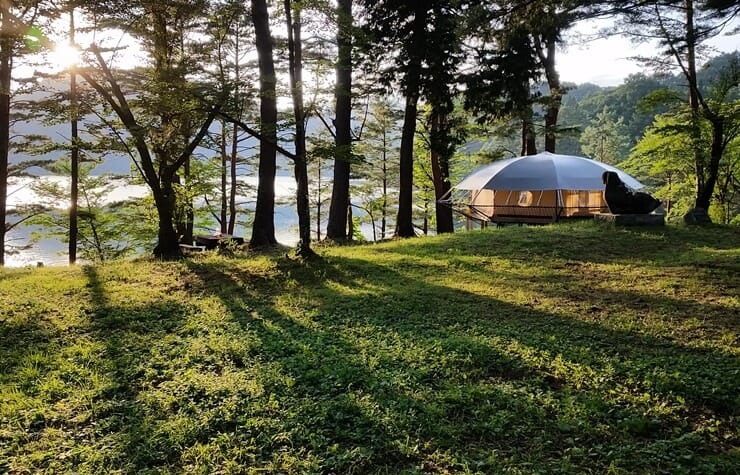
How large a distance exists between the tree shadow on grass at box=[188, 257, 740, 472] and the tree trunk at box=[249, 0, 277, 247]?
13.1 ft

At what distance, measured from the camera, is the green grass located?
2248mm

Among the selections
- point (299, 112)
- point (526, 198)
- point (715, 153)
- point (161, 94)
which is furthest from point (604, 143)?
point (161, 94)

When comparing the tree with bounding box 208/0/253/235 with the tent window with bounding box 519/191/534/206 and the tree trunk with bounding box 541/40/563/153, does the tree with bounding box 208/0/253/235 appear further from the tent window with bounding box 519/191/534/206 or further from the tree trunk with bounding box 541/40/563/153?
the tent window with bounding box 519/191/534/206

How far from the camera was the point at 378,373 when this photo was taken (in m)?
3.12

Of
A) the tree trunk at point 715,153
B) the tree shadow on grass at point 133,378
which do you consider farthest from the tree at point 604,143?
the tree shadow on grass at point 133,378

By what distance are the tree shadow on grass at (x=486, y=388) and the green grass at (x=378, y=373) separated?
0.01 metres

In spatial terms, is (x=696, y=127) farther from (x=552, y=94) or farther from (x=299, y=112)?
(x=299, y=112)

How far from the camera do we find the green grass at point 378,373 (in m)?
2.25

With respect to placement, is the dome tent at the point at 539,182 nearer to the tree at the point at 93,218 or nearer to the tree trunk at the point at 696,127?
the tree trunk at the point at 696,127

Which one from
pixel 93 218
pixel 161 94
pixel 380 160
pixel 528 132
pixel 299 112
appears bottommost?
pixel 93 218

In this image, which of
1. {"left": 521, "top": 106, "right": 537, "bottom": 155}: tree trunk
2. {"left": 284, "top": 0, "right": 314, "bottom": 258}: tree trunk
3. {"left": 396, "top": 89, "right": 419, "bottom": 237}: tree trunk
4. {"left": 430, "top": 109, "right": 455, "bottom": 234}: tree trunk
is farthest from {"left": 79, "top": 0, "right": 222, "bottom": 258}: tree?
{"left": 521, "top": 106, "right": 537, "bottom": 155}: tree trunk

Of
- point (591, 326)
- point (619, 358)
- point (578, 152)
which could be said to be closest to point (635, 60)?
point (591, 326)

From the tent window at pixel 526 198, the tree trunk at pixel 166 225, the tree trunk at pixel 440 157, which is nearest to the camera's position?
the tree trunk at pixel 166 225

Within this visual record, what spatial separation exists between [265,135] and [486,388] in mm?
5303
